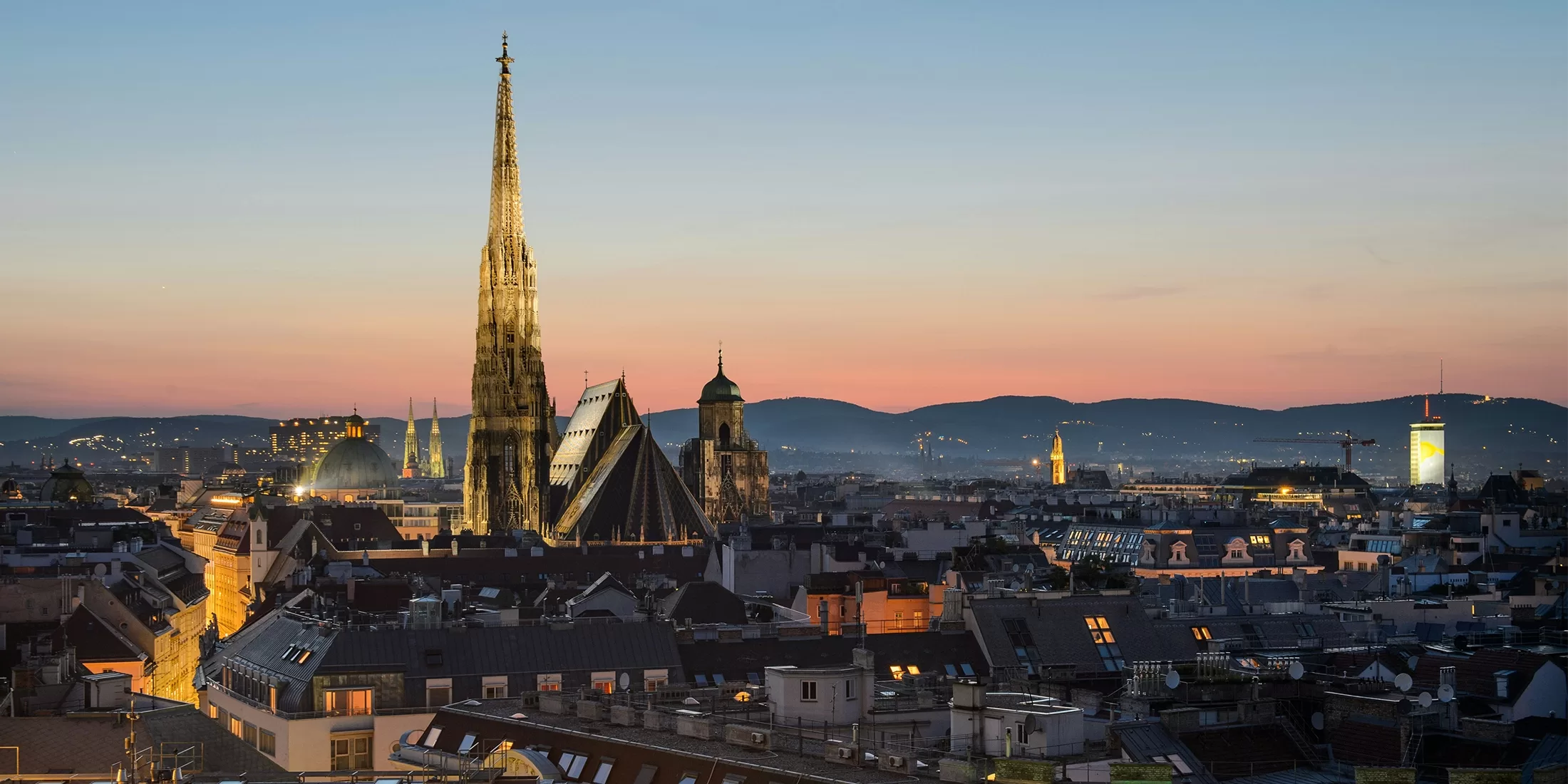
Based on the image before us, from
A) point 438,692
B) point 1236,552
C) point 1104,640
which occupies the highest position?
point 1236,552

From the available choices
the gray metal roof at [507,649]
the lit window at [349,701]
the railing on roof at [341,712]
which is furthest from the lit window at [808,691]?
the lit window at [349,701]

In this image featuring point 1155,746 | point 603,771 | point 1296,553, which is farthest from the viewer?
point 1296,553

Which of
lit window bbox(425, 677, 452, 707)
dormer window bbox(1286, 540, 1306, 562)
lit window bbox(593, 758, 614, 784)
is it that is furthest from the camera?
dormer window bbox(1286, 540, 1306, 562)

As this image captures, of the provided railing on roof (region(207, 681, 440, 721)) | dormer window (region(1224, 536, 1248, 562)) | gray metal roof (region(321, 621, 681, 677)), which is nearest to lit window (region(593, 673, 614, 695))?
gray metal roof (region(321, 621, 681, 677))

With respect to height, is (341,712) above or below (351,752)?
above

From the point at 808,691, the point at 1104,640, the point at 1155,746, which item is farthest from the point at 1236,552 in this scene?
the point at 1155,746

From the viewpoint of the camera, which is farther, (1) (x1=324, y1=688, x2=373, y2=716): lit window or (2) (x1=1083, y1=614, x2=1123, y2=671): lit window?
(2) (x1=1083, y1=614, x2=1123, y2=671): lit window

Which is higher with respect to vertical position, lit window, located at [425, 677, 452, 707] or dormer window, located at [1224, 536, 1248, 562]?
dormer window, located at [1224, 536, 1248, 562]

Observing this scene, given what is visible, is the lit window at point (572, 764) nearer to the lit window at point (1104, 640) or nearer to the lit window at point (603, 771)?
the lit window at point (603, 771)

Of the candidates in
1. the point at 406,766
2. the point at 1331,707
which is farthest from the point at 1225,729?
the point at 406,766

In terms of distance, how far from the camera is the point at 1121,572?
4348 inches

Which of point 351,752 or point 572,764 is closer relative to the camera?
point 572,764

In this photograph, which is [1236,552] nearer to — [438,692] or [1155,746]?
[438,692]

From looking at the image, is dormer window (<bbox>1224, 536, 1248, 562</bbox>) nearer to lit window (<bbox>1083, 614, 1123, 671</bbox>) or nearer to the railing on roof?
lit window (<bbox>1083, 614, 1123, 671</bbox>)
